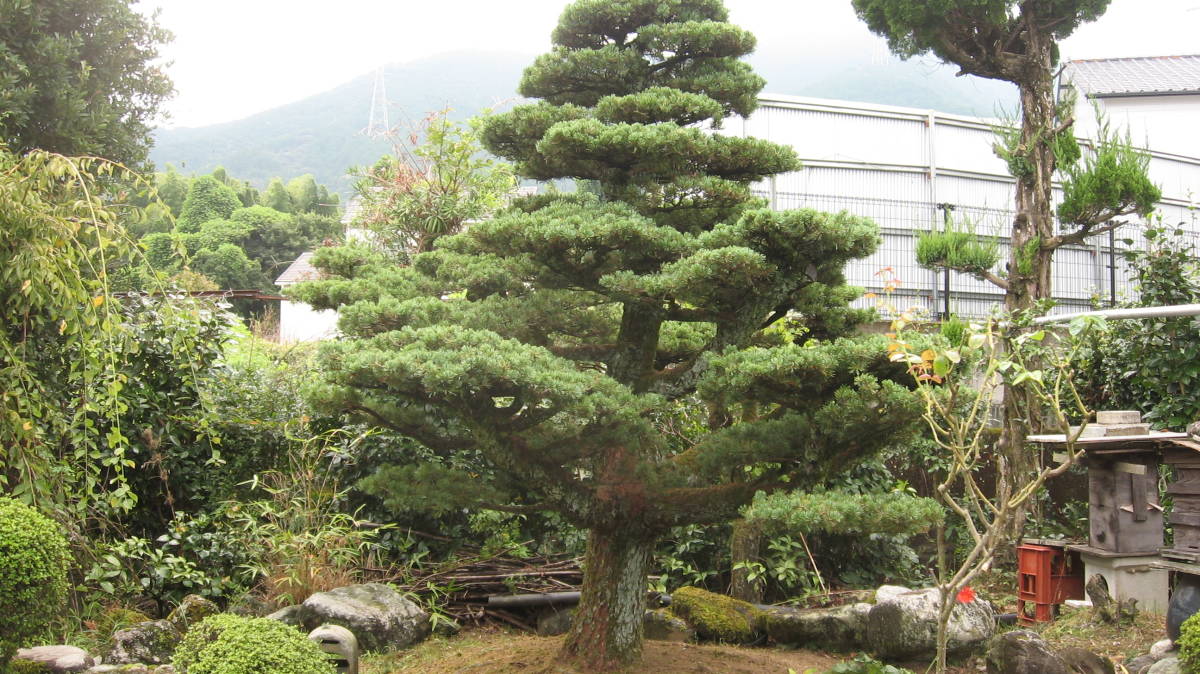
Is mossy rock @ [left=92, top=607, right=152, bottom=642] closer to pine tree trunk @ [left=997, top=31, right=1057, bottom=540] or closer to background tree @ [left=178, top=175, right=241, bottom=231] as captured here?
pine tree trunk @ [left=997, top=31, right=1057, bottom=540]

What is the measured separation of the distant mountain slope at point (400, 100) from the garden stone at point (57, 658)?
48.6 metres

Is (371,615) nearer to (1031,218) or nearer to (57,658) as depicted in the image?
(57,658)

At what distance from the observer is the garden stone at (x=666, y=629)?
15.8 ft

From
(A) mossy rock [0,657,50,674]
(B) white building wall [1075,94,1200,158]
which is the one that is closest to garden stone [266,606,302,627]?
(A) mossy rock [0,657,50,674]

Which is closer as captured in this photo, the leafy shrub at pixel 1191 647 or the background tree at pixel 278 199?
the leafy shrub at pixel 1191 647

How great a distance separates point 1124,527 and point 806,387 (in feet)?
8.76

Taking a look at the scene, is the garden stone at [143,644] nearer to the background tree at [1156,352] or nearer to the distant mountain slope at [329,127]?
the background tree at [1156,352]

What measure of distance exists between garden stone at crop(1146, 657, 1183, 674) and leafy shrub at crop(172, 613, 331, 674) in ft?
11.3

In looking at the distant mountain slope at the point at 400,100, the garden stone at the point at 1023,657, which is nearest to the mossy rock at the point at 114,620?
the garden stone at the point at 1023,657

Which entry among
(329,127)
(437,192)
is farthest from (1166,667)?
(329,127)

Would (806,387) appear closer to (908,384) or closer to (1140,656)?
(908,384)

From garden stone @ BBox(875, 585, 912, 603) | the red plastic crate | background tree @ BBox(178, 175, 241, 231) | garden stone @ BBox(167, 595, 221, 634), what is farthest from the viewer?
background tree @ BBox(178, 175, 241, 231)

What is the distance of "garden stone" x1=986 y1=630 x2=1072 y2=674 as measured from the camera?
3.78m

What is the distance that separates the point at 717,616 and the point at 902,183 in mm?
6368
